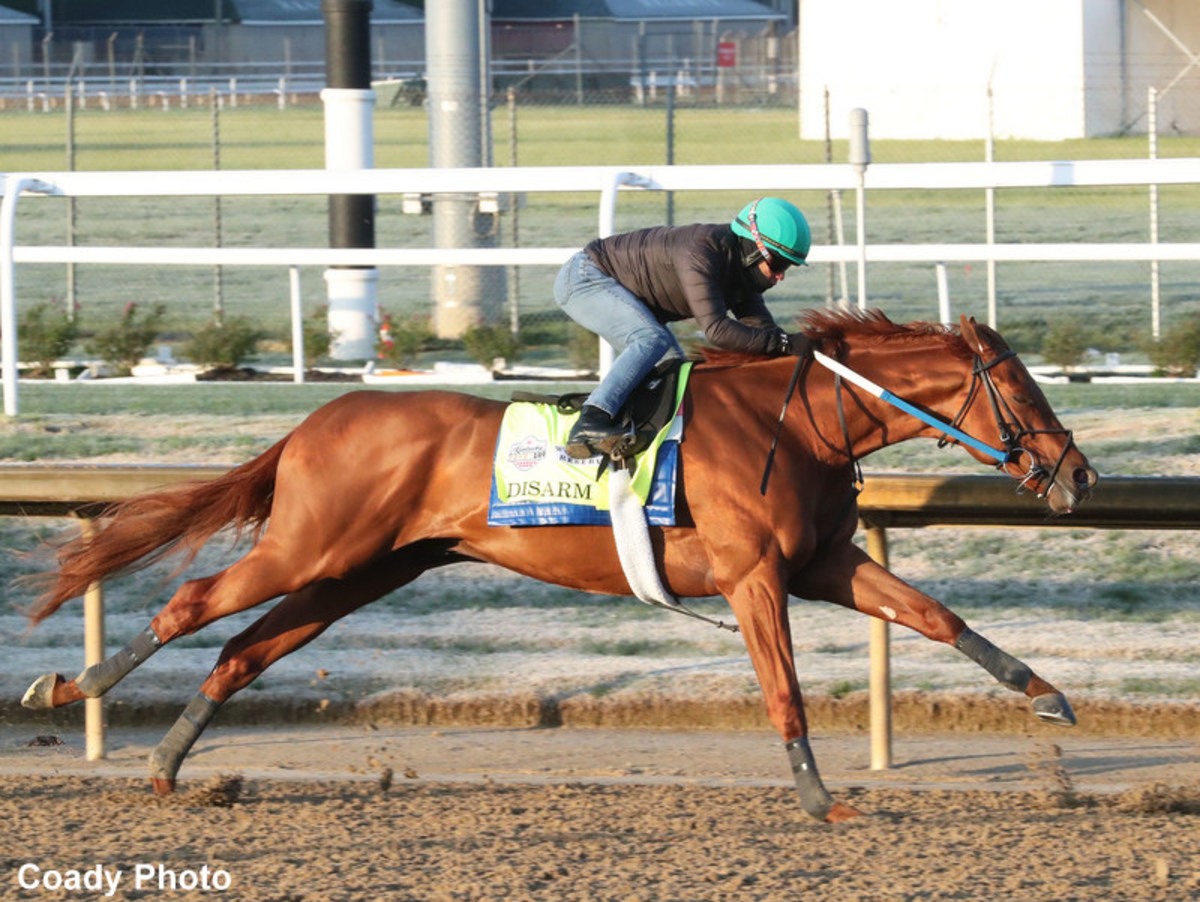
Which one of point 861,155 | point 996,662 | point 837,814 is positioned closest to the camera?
point 837,814

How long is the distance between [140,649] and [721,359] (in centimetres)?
198

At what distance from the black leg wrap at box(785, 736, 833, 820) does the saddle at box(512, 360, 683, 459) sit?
96 centimetres

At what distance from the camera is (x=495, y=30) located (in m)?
41.9

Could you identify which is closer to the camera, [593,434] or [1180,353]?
[593,434]

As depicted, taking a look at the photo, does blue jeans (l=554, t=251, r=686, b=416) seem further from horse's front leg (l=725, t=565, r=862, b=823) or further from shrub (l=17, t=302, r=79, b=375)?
shrub (l=17, t=302, r=79, b=375)

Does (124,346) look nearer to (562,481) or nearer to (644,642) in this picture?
(644,642)

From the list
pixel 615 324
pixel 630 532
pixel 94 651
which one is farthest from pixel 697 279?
pixel 94 651

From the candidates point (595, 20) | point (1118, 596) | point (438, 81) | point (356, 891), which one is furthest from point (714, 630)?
point (595, 20)

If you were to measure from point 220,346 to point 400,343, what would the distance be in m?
1.28

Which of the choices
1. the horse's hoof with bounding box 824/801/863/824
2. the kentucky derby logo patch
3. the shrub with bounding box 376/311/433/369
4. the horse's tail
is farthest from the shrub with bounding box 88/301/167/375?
the horse's hoof with bounding box 824/801/863/824

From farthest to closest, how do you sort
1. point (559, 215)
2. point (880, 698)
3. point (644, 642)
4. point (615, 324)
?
1. point (559, 215)
2. point (644, 642)
3. point (880, 698)
4. point (615, 324)

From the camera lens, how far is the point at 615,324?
5473 mm

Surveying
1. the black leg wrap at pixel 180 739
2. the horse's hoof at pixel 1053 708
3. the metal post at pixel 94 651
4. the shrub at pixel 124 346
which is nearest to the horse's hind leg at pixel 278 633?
the black leg wrap at pixel 180 739

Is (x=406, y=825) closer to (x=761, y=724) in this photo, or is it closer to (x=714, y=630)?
(x=761, y=724)
